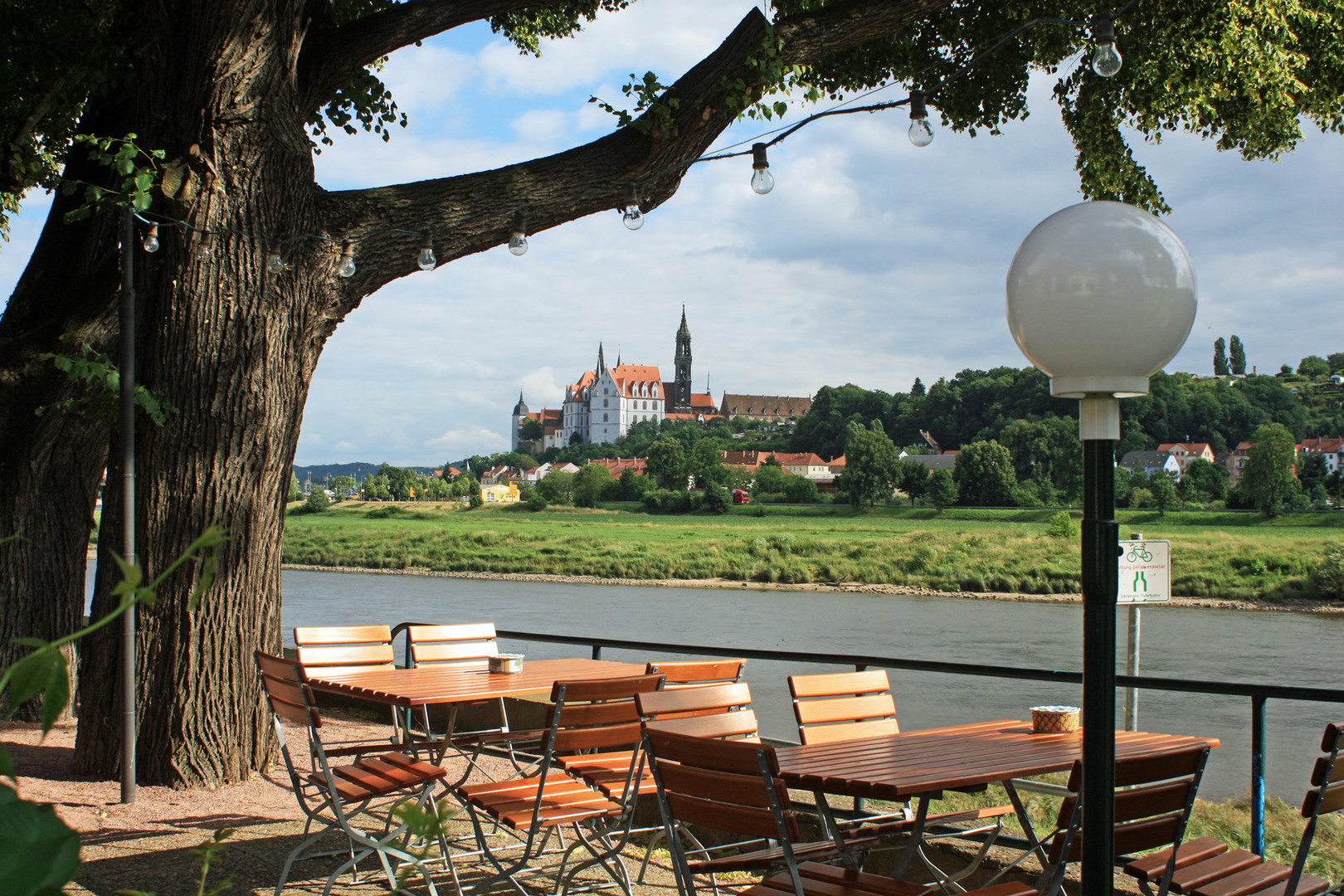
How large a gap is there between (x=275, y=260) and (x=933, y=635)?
27734mm

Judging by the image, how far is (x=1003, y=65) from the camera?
8.16m

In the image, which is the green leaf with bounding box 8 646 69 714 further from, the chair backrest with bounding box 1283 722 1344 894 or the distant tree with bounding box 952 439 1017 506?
the distant tree with bounding box 952 439 1017 506

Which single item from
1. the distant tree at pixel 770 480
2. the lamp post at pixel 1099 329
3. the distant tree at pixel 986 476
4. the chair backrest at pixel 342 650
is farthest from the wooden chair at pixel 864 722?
the distant tree at pixel 770 480

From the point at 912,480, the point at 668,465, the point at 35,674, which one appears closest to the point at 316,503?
the point at 668,465

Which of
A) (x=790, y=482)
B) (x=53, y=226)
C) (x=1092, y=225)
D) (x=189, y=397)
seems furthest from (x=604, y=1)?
(x=790, y=482)

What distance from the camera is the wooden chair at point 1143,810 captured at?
2561 mm

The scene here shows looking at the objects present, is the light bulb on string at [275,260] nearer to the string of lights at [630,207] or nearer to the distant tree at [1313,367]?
the string of lights at [630,207]

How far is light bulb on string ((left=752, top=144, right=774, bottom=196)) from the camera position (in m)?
4.87

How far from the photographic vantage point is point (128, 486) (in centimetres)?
475

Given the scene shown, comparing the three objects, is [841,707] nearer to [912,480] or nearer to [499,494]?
[912,480]

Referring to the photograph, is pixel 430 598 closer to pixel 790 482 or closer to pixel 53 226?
pixel 53 226

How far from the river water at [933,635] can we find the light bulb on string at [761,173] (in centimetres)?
1069

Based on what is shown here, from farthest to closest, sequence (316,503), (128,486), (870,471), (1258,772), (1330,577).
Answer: (316,503) → (870,471) → (1330,577) → (128,486) → (1258,772)

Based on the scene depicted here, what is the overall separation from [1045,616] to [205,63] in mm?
33901
